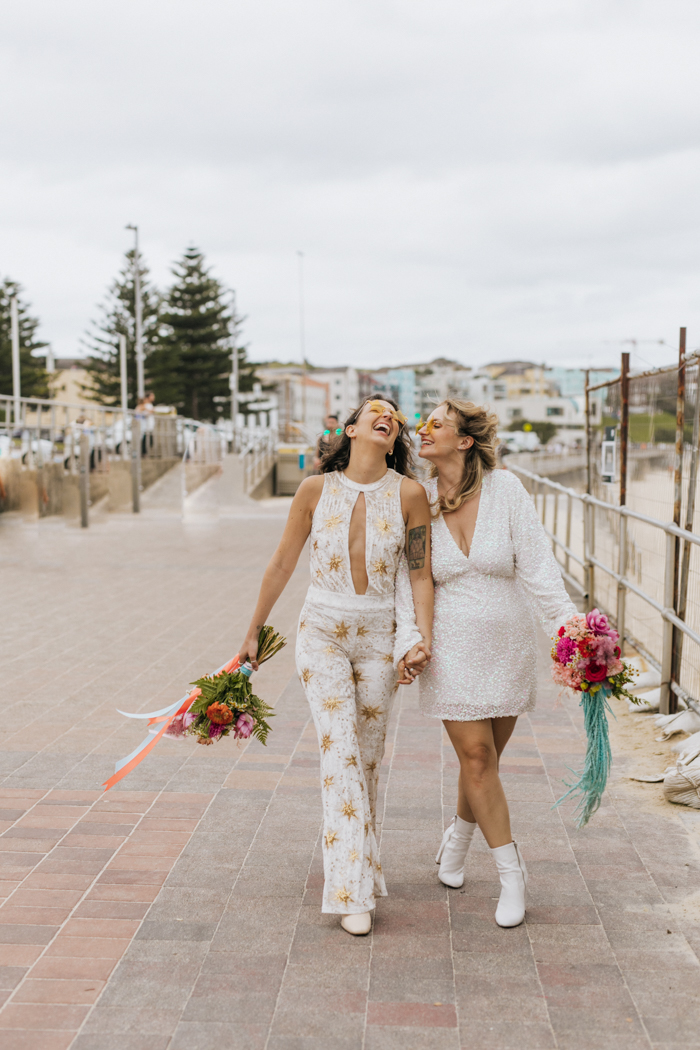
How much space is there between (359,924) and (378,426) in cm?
144

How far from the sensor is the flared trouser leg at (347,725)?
3.05 m

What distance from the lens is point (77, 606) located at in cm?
902

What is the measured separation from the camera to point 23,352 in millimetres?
66375

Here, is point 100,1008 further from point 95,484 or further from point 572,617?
point 95,484

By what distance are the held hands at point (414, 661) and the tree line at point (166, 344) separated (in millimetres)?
60119

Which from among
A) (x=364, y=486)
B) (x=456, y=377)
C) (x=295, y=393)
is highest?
(x=456, y=377)

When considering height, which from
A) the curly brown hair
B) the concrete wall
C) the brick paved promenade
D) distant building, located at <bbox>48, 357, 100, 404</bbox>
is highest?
distant building, located at <bbox>48, 357, 100, 404</bbox>

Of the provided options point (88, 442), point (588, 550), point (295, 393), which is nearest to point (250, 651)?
point (588, 550)

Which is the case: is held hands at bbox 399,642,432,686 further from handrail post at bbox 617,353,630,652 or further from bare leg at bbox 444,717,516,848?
handrail post at bbox 617,353,630,652

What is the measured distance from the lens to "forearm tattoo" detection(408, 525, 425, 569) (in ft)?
10.2

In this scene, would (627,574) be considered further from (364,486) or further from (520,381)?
(520,381)

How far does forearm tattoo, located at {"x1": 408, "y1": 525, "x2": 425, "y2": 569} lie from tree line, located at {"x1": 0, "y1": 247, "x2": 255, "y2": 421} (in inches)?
2361

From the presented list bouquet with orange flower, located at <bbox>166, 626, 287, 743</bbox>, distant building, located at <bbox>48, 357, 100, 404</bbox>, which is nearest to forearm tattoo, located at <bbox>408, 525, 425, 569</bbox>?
bouquet with orange flower, located at <bbox>166, 626, 287, 743</bbox>

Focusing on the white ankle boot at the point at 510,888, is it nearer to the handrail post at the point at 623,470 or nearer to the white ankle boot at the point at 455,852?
the white ankle boot at the point at 455,852
